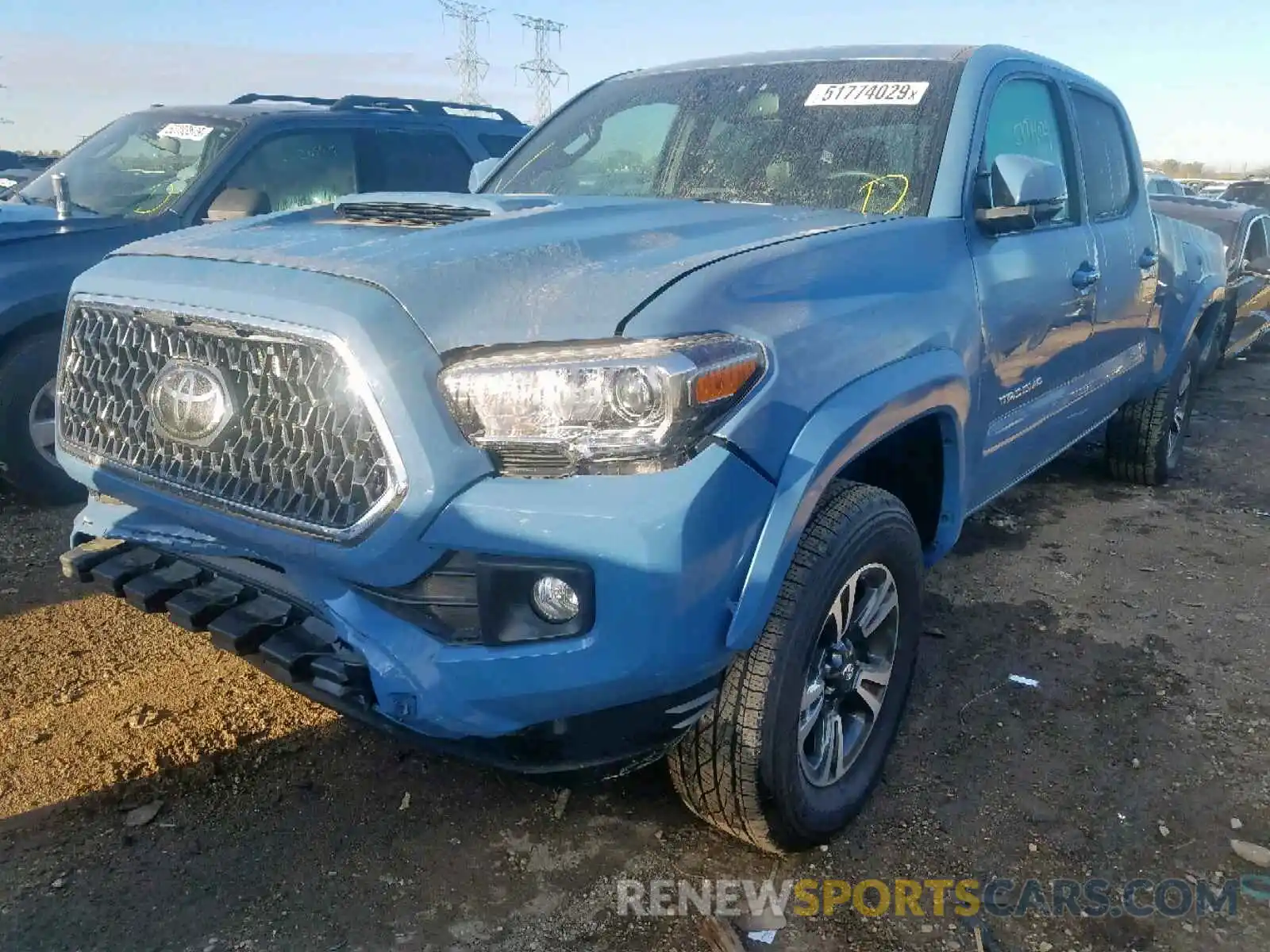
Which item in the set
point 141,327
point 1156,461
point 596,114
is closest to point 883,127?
point 596,114

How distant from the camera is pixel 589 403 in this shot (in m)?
1.87

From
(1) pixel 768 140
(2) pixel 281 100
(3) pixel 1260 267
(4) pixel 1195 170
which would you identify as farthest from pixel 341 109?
(4) pixel 1195 170

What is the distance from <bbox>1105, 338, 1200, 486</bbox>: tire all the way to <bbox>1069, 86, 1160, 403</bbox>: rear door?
68 cm

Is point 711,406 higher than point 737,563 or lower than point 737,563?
higher

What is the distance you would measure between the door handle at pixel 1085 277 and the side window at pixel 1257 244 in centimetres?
658

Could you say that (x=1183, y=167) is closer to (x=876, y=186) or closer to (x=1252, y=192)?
(x=1252, y=192)

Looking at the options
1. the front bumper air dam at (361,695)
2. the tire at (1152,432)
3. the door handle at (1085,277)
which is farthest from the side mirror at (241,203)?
the tire at (1152,432)

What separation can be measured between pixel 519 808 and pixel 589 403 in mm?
1264

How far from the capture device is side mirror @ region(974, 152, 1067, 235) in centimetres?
289

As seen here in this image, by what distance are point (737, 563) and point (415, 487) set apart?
622 mm

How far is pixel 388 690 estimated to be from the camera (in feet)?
6.40

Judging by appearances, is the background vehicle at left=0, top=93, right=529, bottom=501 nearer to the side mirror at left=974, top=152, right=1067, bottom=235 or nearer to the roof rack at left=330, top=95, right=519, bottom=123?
the roof rack at left=330, top=95, right=519, bottom=123

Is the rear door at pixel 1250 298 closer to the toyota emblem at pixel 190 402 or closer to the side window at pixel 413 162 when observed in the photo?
the side window at pixel 413 162

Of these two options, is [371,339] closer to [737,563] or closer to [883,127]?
[737,563]
